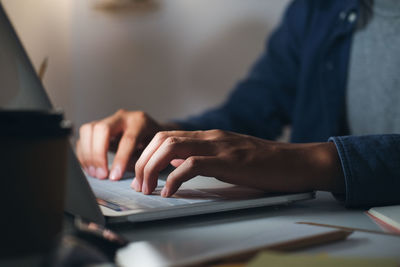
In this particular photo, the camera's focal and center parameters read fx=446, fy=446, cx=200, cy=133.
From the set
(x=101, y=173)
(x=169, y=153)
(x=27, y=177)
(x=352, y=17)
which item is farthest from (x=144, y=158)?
(x=352, y=17)

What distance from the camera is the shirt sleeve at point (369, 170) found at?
1.72 ft

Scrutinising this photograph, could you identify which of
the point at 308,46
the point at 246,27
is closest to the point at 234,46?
the point at 246,27

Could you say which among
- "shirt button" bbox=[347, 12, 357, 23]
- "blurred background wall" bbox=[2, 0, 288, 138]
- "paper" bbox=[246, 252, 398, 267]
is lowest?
"blurred background wall" bbox=[2, 0, 288, 138]

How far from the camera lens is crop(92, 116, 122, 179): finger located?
0.67m

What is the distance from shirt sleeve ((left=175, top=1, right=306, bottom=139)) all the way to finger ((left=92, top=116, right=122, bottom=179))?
0.54 meters

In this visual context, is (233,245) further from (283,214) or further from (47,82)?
(47,82)

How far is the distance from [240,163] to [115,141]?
34 centimetres

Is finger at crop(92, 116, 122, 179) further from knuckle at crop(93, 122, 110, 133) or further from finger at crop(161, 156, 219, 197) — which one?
finger at crop(161, 156, 219, 197)

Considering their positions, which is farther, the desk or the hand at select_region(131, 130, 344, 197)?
the hand at select_region(131, 130, 344, 197)

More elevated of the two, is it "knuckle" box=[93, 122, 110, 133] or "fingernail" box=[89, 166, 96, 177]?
"knuckle" box=[93, 122, 110, 133]

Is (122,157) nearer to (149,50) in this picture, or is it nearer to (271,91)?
(271,91)

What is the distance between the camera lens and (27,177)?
0.28m

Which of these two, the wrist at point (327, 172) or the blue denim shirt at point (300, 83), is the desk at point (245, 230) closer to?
the wrist at point (327, 172)

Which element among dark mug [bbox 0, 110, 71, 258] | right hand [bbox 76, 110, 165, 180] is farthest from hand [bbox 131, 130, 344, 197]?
dark mug [bbox 0, 110, 71, 258]
